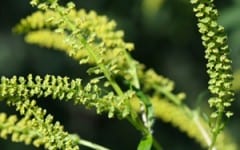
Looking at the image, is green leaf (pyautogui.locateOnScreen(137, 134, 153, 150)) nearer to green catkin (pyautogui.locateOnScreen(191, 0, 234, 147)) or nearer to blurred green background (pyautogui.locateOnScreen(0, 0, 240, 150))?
green catkin (pyautogui.locateOnScreen(191, 0, 234, 147))

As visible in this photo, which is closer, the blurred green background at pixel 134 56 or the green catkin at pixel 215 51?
the green catkin at pixel 215 51

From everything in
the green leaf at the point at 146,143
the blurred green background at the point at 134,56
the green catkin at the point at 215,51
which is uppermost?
the blurred green background at the point at 134,56

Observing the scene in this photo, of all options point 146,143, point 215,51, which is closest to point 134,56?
point 146,143

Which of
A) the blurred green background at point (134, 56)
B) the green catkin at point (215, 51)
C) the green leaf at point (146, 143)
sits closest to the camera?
the green catkin at point (215, 51)

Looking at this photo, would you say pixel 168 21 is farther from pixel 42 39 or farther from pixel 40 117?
pixel 40 117

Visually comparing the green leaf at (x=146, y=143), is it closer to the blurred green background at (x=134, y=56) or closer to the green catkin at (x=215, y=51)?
the green catkin at (x=215, y=51)

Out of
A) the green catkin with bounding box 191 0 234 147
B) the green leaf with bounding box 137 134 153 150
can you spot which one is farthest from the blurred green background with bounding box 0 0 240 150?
the green catkin with bounding box 191 0 234 147

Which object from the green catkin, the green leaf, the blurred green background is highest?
the blurred green background

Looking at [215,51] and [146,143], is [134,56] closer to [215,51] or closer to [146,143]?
[146,143]

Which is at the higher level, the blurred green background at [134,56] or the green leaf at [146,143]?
the blurred green background at [134,56]

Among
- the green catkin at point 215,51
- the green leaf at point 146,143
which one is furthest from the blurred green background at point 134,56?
the green catkin at point 215,51
